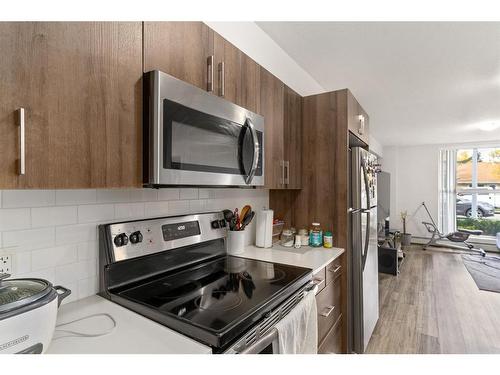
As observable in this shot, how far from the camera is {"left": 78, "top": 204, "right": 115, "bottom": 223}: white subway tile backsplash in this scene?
1044 mm

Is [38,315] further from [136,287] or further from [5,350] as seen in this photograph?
[136,287]

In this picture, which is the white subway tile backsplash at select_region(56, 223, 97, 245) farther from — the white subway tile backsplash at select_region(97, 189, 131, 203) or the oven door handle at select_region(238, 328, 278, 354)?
the oven door handle at select_region(238, 328, 278, 354)

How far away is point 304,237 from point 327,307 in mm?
537

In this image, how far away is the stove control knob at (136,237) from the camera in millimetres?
1149

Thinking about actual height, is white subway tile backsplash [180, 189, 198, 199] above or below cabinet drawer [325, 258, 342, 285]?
above

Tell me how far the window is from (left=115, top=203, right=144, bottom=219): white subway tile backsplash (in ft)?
24.2

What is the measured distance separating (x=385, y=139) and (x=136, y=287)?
6.19m

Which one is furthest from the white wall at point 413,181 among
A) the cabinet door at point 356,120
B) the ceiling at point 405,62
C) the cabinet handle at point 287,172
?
the cabinet handle at point 287,172

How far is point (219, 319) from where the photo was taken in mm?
846

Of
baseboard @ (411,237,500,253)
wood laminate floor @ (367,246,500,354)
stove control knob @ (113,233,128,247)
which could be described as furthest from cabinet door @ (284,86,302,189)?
baseboard @ (411,237,500,253)

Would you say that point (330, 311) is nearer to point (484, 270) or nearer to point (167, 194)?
point (167, 194)

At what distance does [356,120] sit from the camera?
7.23ft

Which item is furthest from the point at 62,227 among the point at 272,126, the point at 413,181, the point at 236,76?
the point at 413,181
